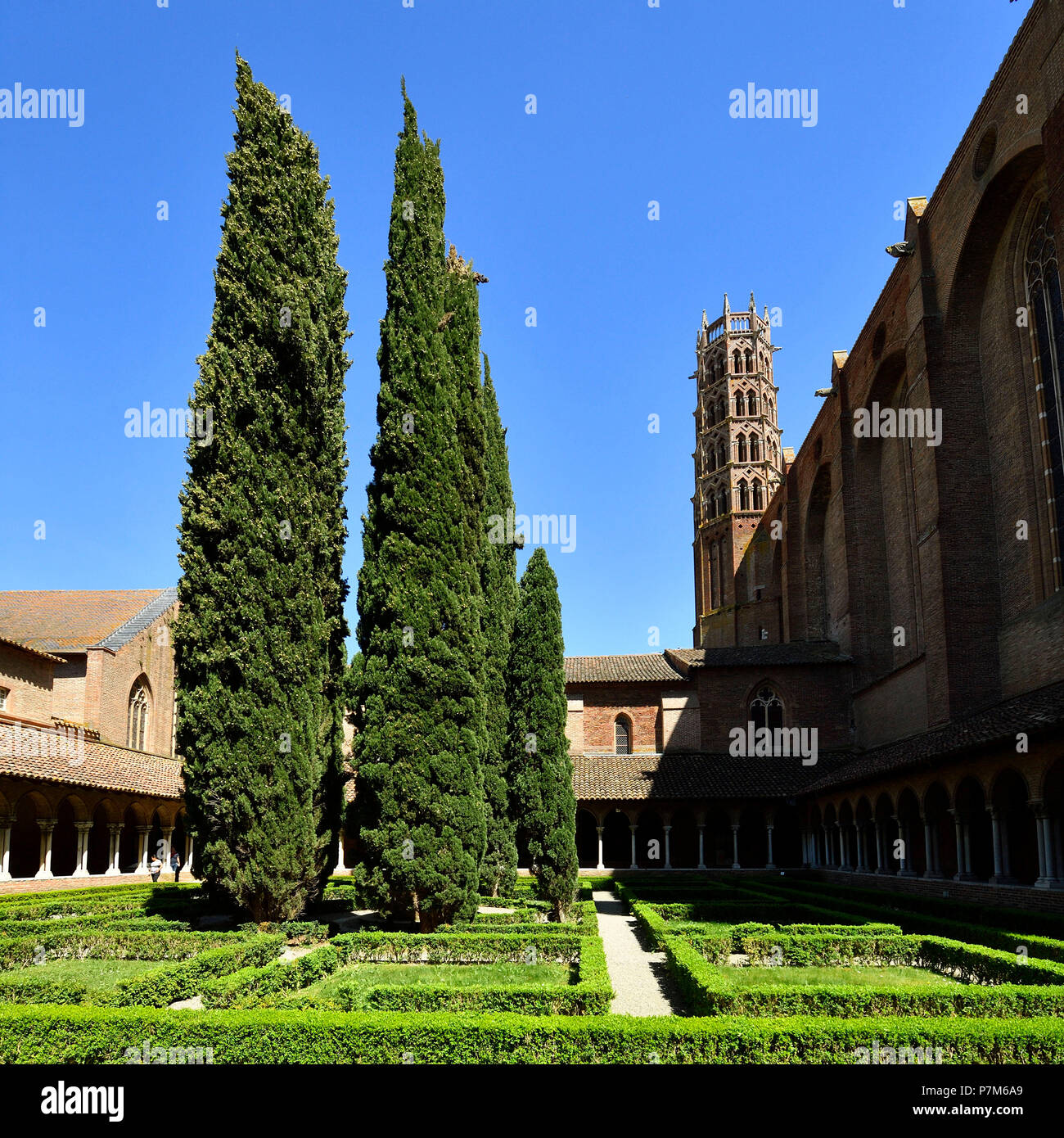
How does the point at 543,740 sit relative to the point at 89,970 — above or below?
above

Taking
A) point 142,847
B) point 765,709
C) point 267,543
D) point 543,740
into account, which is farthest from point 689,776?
point 267,543

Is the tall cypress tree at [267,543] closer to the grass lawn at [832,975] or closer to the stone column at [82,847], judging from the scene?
the grass lawn at [832,975]

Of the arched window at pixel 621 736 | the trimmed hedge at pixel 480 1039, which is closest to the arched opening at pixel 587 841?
the arched window at pixel 621 736

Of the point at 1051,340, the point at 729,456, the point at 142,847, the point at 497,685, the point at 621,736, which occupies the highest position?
the point at 729,456

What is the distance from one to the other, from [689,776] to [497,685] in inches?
539

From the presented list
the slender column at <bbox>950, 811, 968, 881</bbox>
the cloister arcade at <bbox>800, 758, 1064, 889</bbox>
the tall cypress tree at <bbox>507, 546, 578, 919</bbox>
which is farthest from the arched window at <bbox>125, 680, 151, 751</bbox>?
the slender column at <bbox>950, 811, 968, 881</bbox>

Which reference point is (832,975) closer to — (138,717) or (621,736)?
(621,736)

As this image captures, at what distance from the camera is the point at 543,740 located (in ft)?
66.4

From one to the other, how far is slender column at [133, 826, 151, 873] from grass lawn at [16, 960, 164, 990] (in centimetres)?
1538

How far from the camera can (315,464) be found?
48.6 feet

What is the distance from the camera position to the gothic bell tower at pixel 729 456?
53.0 m

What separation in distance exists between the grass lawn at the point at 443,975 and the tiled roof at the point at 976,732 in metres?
7.69

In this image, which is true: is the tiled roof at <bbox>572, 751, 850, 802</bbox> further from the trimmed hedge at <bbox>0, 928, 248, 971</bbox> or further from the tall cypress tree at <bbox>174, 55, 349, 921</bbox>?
the trimmed hedge at <bbox>0, 928, 248, 971</bbox>

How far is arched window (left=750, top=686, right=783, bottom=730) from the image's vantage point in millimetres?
34781
